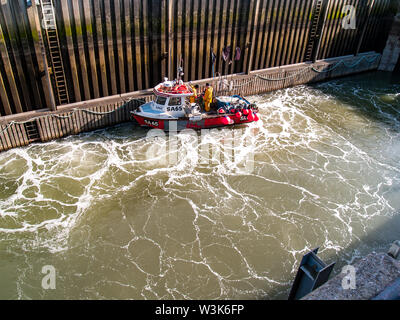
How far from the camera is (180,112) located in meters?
15.2

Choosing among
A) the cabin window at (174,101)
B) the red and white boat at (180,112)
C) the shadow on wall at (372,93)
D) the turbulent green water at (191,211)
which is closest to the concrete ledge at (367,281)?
the turbulent green water at (191,211)

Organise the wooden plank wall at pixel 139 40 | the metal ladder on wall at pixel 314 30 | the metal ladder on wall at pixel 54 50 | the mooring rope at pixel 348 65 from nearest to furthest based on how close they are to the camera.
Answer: the metal ladder on wall at pixel 54 50 < the wooden plank wall at pixel 139 40 < the metal ladder on wall at pixel 314 30 < the mooring rope at pixel 348 65

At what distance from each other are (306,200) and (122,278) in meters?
7.02

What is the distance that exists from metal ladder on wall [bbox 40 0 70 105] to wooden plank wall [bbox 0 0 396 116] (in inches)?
7.8

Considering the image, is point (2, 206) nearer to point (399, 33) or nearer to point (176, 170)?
point (176, 170)

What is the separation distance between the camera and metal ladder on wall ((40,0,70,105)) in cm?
1245

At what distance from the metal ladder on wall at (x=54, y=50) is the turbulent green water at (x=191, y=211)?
205 cm

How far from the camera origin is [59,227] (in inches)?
419

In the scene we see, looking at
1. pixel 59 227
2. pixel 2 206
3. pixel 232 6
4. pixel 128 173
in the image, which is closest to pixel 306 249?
pixel 128 173

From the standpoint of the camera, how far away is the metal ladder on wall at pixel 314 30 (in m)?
19.7

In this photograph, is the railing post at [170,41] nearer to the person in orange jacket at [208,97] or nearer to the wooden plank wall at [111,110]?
the wooden plank wall at [111,110]

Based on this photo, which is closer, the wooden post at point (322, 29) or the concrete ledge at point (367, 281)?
the concrete ledge at point (367, 281)

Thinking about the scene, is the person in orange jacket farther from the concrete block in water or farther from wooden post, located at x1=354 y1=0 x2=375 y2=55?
wooden post, located at x1=354 y1=0 x2=375 y2=55
